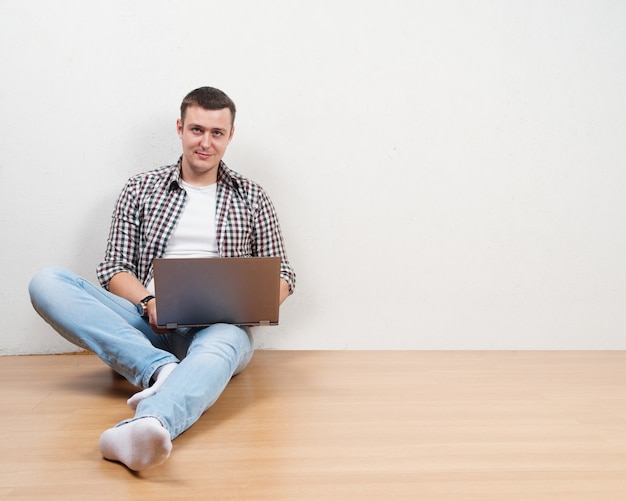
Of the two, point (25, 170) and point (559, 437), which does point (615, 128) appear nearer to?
point (559, 437)

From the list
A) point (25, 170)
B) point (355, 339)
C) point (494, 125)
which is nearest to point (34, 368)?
point (25, 170)

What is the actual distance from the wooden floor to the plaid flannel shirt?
353mm

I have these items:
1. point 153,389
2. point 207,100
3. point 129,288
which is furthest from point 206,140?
point 153,389

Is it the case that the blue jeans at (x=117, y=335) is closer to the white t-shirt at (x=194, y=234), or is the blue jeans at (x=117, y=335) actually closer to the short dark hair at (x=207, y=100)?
the white t-shirt at (x=194, y=234)

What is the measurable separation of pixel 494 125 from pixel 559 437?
130 centimetres

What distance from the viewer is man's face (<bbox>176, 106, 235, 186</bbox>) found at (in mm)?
1876

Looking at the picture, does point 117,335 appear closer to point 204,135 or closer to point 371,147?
point 204,135

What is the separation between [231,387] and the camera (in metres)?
1.81

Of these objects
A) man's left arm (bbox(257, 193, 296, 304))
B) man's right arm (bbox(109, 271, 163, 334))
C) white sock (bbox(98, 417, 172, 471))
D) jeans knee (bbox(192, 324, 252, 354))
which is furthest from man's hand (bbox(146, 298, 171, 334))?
white sock (bbox(98, 417, 172, 471))

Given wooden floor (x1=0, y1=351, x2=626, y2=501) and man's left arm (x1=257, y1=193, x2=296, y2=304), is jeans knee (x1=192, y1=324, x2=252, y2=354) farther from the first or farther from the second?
man's left arm (x1=257, y1=193, x2=296, y2=304)

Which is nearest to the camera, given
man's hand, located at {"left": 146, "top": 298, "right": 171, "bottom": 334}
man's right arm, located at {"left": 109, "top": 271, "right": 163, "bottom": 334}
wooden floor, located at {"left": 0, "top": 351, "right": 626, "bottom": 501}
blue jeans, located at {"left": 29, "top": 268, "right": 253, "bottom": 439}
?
wooden floor, located at {"left": 0, "top": 351, "right": 626, "bottom": 501}

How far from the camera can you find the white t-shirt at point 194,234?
1929mm

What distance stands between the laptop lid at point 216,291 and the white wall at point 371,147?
66 cm

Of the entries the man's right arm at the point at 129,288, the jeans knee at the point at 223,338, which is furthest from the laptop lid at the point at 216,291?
the man's right arm at the point at 129,288
